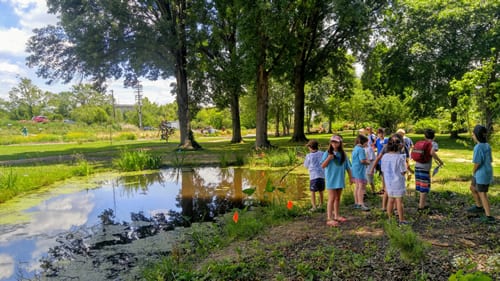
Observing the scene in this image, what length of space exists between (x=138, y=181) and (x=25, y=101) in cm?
7301

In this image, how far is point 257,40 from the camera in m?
18.9

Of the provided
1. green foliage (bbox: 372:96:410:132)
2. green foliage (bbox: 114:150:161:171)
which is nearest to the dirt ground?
green foliage (bbox: 114:150:161:171)

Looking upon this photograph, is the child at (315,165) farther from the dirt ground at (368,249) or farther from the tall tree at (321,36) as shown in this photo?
the tall tree at (321,36)

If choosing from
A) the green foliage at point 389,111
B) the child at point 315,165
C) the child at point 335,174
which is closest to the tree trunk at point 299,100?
the green foliage at point 389,111

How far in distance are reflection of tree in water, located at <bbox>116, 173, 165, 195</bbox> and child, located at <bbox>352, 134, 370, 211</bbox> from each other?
21.6 feet

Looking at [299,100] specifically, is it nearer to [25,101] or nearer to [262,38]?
[262,38]

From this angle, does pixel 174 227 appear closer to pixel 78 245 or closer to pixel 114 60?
pixel 78 245

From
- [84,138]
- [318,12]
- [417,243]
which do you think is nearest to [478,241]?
[417,243]

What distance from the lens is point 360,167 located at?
676cm

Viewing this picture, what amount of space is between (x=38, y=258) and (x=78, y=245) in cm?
66

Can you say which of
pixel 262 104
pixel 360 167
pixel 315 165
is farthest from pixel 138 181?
pixel 262 104

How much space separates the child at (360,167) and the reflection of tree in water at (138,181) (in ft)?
21.6

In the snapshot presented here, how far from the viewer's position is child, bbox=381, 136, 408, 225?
5505 millimetres

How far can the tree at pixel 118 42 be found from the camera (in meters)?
18.9
